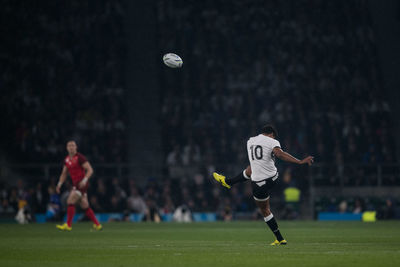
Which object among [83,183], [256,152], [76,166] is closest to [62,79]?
[76,166]

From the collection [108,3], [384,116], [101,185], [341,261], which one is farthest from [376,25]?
[341,261]

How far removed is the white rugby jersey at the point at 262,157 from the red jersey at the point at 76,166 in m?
8.14

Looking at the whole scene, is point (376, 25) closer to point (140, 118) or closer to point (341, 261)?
point (140, 118)

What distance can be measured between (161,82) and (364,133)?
10.5 metres

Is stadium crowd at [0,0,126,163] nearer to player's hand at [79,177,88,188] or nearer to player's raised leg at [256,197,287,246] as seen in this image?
player's hand at [79,177,88,188]

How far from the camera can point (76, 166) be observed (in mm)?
22375

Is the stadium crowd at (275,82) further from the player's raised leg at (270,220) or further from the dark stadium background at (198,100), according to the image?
the player's raised leg at (270,220)

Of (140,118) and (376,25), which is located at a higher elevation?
(376,25)

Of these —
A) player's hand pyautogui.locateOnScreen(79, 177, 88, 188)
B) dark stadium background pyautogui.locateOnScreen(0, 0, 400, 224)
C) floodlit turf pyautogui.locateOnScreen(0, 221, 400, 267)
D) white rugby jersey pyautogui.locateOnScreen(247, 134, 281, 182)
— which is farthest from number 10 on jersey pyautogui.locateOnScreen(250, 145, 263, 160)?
dark stadium background pyautogui.locateOnScreen(0, 0, 400, 224)

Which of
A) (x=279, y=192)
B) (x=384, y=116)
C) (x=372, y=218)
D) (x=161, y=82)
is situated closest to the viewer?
(x=372, y=218)

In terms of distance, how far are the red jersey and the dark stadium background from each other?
8.80m

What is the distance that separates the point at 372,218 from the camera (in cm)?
3056

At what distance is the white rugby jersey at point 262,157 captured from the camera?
1534cm

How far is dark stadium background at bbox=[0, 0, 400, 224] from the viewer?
3250cm
